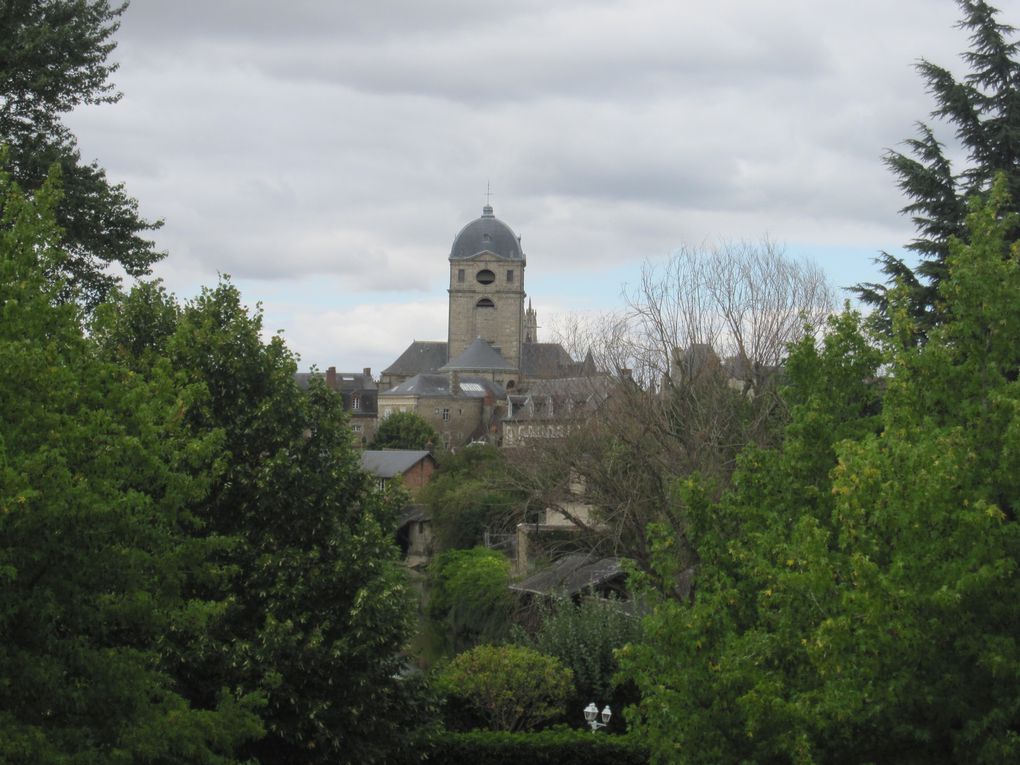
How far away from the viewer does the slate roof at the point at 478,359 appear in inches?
4781

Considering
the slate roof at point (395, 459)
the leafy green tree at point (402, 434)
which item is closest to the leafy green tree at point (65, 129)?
the slate roof at point (395, 459)

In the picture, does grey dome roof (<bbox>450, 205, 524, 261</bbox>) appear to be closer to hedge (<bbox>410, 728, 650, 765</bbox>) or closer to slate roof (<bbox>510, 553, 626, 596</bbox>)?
slate roof (<bbox>510, 553, 626, 596</bbox>)

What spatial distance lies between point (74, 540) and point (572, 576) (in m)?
28.0

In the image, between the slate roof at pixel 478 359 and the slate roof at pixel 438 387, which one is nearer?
the slate roof at pixel 438 387

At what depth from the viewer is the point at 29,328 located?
37.3ft

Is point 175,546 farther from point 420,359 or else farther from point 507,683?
point 420,359

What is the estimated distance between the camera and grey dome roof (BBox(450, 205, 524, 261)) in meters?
136

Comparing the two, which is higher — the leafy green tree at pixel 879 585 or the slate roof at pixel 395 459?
the slate roof at pixel 395 459

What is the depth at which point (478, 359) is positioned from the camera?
122500 mm

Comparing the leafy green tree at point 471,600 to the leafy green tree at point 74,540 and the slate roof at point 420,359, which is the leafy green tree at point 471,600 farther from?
the slate roof at point 420,359

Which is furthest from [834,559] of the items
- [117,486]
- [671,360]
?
[671,360]

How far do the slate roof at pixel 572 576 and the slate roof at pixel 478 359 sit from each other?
81.7m

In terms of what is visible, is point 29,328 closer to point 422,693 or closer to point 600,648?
point 422,693

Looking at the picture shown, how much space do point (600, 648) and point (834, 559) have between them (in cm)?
1695
